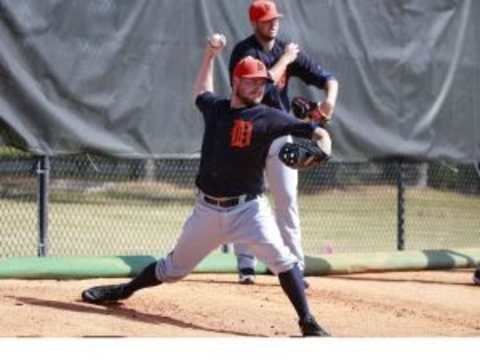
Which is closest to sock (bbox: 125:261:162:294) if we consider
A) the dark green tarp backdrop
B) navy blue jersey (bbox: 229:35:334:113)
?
navy blue jersey (bbox: 229:35:334:113)

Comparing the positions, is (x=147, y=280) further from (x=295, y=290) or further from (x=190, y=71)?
(x=190, y=71)

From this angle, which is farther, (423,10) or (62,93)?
(423,10)

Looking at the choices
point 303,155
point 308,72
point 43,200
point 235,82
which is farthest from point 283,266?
point 43,200

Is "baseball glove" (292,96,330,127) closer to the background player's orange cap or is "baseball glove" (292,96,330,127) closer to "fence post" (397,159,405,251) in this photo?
the background player's orange cap

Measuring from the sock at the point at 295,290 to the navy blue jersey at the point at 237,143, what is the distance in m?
0.52

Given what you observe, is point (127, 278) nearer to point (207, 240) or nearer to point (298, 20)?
point (207, 240)

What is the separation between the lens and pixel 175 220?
52.6ft

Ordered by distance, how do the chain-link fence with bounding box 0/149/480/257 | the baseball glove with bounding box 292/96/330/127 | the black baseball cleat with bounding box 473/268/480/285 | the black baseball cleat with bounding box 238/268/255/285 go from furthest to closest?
the chain-link fence with bounding box 0/149/480/257 < the black baseball cleat with bounding box 473/268/480/285 < the black baseball cleat with bounding box 238/268/255/285 < the baseball glove with bounding box 292/96/330/127

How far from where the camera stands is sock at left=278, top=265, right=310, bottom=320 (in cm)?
733

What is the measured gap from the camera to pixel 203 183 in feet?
24.7

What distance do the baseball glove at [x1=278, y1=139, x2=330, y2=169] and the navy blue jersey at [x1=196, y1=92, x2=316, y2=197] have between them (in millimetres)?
90

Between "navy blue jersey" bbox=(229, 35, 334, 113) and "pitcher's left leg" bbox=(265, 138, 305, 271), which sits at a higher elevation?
"navy blue jersey" bbox=(229, 35, 334, 113)

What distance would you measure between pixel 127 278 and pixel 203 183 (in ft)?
6.24
